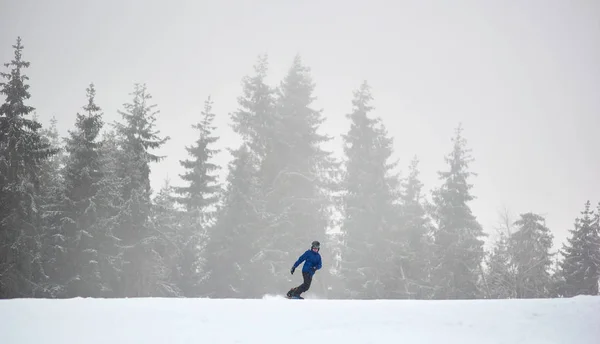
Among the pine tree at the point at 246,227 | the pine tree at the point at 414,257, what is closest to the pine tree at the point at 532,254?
the pine tree at the point at 414,257

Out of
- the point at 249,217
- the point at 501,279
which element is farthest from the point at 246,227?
the point at 501,279

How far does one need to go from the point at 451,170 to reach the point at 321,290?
14744mm

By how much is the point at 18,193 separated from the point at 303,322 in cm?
2079

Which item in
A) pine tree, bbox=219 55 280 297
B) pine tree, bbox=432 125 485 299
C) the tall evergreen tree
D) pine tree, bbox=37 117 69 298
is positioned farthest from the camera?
pine tree, bbox=432 125 485 299

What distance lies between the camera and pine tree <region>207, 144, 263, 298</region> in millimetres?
33312

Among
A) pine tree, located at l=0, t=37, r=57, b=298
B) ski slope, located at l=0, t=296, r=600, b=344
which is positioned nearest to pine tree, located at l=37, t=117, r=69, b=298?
pine tree, located at l=0, t=37, r=57, b=298

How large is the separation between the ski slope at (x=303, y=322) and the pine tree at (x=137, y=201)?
18499mm

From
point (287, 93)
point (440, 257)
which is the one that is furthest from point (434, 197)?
point (287, 93)

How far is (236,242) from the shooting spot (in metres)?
33.7

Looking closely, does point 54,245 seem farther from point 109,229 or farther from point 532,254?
point 532,254

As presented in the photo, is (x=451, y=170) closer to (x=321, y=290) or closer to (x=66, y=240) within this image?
(x=321, y=290)

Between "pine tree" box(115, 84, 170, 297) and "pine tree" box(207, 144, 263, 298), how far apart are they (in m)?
4.53

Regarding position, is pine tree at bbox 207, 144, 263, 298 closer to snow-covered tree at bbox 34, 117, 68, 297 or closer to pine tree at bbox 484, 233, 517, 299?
snow-covered tree at bbox 34, 117, 68, 297

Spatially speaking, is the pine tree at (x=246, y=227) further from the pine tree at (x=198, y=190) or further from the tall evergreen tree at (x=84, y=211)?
the tall evergreen tree at (x=84, y=211)
